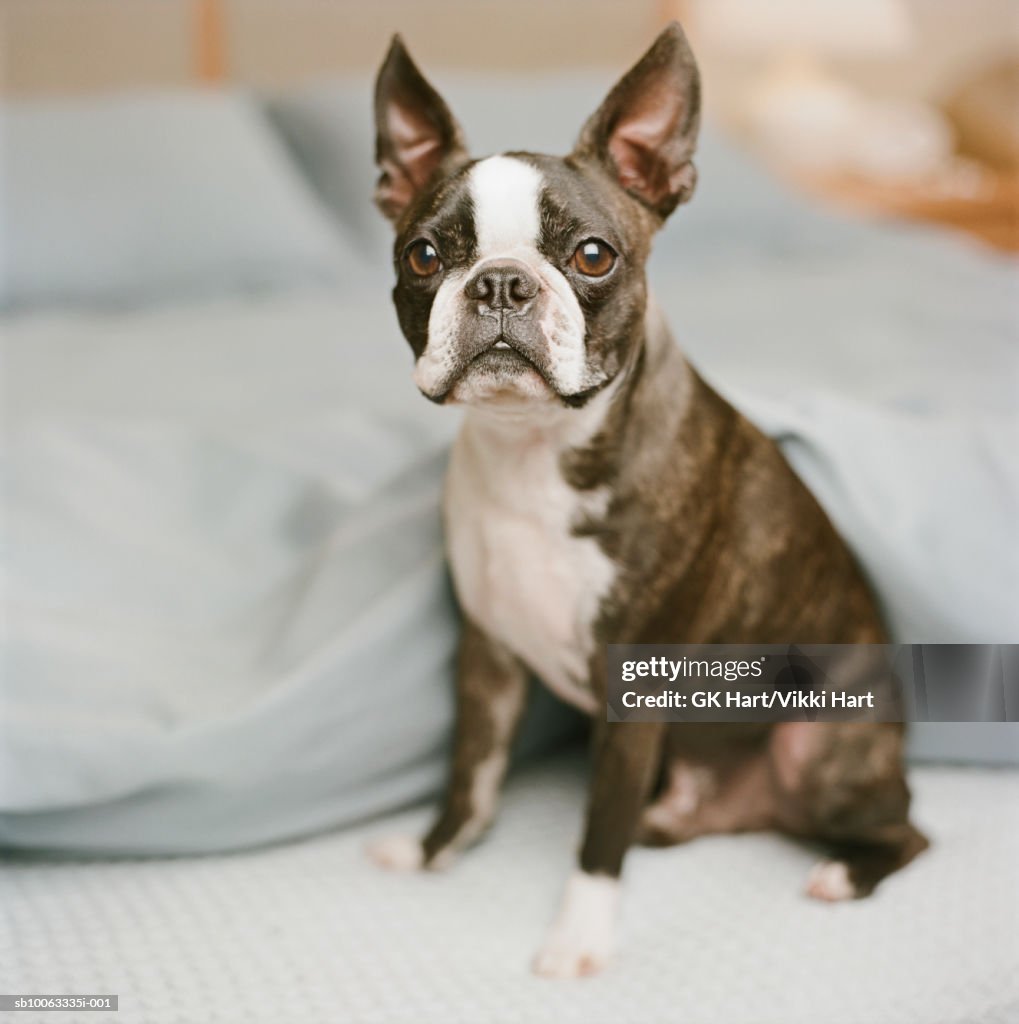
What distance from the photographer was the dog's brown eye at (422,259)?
0.85 metres

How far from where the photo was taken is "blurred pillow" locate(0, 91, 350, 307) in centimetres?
214

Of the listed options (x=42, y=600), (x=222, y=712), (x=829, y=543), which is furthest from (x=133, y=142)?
(x=829, y=543)

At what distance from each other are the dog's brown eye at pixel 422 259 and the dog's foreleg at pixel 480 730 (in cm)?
34

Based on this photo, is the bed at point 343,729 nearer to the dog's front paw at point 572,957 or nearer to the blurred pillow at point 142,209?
the dog's front paw at point 572,957

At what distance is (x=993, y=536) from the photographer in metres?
1.03

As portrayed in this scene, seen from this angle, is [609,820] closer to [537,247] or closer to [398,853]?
[398,853]

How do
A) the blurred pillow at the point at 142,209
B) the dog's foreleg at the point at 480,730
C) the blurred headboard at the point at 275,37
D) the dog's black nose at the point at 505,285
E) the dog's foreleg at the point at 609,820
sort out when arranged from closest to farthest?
the dog's black nose at the point at 505,285, the dog's foreleg at the point at 609,820, the dog's foreleg at the point at 480,730, the blurred pillow at the point at 142,209, the blurred headboard at the point at 275,37

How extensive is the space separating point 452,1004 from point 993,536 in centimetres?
62

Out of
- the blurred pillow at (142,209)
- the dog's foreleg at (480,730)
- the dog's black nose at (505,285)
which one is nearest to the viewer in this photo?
the dog's black nose at (505,285)

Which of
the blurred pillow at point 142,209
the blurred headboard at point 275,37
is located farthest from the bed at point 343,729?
the blurred headboard at point 275,37

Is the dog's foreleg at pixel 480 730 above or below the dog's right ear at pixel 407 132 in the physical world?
below

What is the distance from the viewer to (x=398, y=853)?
0.99m

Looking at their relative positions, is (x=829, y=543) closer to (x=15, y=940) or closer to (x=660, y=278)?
(x=15, y=940)

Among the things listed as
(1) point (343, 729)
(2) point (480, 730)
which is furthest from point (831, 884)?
(1) point (343, 729)
